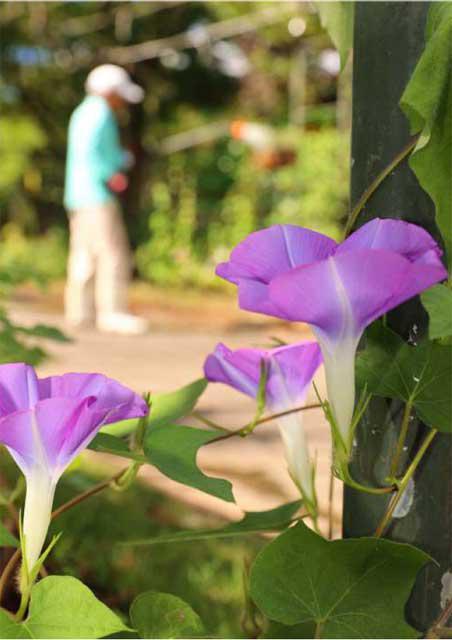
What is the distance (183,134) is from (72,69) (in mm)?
1521

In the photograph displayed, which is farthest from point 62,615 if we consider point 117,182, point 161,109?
point 161,109

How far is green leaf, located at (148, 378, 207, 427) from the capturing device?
32.3 inches

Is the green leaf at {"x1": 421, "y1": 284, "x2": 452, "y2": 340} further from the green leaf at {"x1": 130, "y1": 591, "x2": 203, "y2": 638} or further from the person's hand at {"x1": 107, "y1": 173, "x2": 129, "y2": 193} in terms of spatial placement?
the person's hand at {"x1": 107, "y1": 173, "x2": 129, "y2": 193}

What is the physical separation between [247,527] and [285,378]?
116 mm

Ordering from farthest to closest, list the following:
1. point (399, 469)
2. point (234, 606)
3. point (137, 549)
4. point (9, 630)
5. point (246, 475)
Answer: point (246, 475) → point (137, 549) → point (234, 606) → point (399, 469) → point (9, 630)

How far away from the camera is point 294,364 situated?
805 millimetres

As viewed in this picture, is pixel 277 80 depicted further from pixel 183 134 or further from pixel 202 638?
pixel 202 638

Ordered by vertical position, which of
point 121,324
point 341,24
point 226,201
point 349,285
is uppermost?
point 341,24

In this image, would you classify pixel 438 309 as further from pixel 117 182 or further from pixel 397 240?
pixel 117 182

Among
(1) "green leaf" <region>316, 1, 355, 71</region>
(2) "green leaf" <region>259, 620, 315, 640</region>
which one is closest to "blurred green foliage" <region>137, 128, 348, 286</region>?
(1) "green leaf" <region>316, 1, 355, 71</region>

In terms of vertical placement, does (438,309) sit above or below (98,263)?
above

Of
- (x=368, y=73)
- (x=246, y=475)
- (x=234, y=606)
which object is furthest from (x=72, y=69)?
(x=368, y=73)

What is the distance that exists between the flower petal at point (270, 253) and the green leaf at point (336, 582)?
156mm

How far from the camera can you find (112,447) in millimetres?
679
